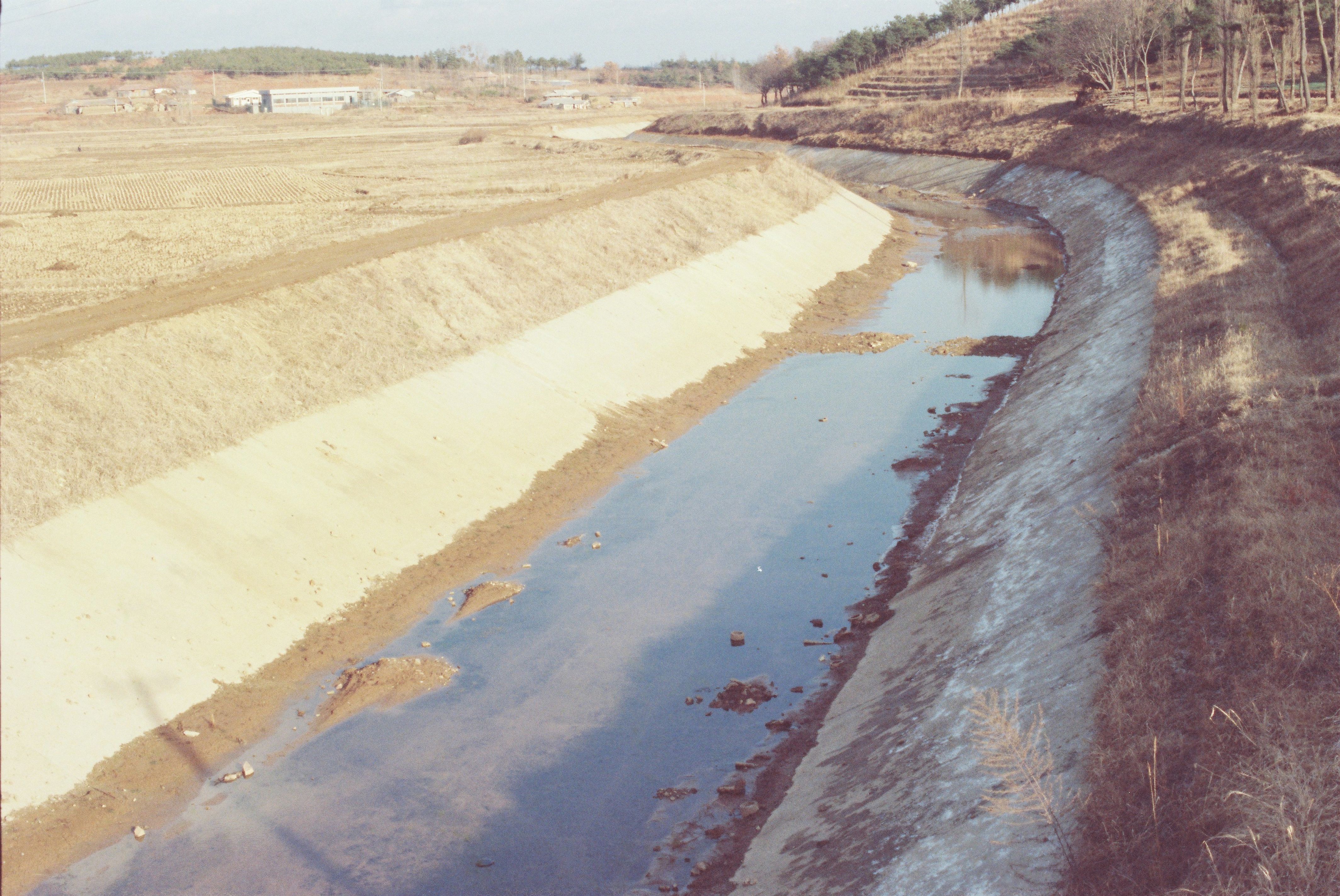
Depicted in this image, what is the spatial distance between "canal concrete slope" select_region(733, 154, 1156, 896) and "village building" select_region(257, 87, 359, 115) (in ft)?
513

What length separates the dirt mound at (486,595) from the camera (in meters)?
21.0

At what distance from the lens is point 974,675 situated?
1443cm

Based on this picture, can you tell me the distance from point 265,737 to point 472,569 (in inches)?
261

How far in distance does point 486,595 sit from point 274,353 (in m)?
10.5

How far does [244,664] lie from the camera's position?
18.2 metres

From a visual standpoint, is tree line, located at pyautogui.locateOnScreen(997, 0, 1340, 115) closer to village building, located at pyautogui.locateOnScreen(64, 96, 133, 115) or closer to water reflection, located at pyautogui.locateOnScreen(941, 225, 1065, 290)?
water reflection, located at pyautogui.locateOnScreen(941, 225, 1065, 290)

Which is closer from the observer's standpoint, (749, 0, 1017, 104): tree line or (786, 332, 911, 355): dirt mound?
(786, 332, 911, 355): dirt mound

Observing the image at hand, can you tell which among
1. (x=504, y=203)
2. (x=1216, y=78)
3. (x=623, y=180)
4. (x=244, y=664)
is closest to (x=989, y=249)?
(x=623, y=180)

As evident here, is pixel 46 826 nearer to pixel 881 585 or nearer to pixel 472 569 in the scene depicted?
pixel 472 569

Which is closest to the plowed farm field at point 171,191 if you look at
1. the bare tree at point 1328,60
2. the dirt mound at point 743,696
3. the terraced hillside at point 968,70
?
the dirt mound at point 743,696

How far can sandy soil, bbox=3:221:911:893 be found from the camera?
47.3 ft

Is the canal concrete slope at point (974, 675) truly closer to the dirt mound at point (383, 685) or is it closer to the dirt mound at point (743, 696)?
the dirt mound at point (743, 696)

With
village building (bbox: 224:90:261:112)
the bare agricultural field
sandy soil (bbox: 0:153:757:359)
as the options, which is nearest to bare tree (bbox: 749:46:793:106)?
the bare agricultural field

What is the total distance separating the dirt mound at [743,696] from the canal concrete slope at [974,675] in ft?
4.49
